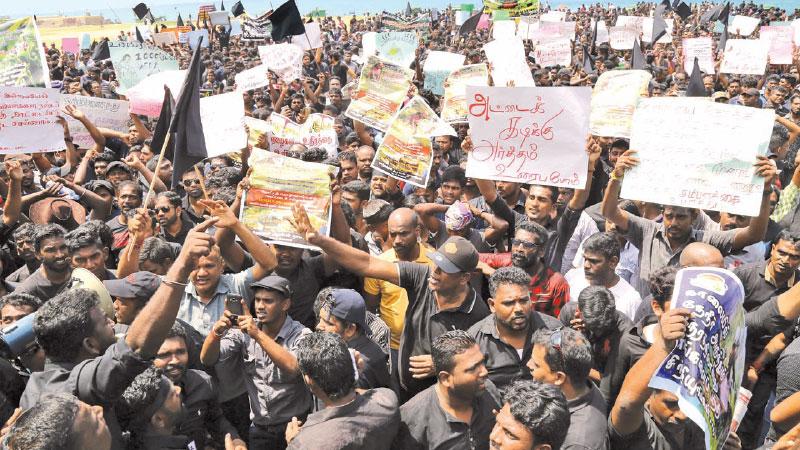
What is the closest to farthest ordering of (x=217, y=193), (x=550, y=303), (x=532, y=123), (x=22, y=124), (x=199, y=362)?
(x=199, y=362) < (x=550, y=303) < (x=532, y=123) < (x=217, y=193) < (x=22, y=124)

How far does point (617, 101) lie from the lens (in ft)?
24.6

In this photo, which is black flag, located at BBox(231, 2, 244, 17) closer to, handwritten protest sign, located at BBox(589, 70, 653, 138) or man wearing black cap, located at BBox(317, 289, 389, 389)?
handwritten protest sign, located at BBox(589, 70, 653, 138)

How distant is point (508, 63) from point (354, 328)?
7952 millimetres

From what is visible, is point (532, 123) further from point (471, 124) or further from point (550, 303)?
point (550, 303)

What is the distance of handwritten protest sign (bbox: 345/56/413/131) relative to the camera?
845 centimetres

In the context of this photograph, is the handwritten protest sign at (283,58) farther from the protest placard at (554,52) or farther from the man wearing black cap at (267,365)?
the man wearing black cap at (267,365)

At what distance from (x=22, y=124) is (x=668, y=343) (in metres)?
7.20

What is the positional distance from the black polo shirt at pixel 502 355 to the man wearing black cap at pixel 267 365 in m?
1.08

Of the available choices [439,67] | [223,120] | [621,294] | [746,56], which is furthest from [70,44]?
[621,294]

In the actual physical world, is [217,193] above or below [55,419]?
below

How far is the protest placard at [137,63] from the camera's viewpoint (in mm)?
12109

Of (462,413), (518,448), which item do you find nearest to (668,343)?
(518,448)

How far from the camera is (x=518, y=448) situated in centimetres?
295

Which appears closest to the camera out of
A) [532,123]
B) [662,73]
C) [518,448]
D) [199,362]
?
[518,448]
